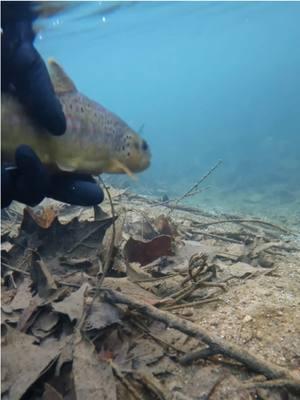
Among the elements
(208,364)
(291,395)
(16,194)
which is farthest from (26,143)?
(291,395)

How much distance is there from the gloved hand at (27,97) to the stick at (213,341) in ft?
2.92

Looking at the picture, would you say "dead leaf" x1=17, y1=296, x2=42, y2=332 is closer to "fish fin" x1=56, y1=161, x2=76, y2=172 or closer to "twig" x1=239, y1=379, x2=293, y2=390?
"fish fin" x1=56, y1=161, x2=76, y2=172

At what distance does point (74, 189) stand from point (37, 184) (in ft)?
1.14

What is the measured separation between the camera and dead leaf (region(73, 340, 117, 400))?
6.93 feet

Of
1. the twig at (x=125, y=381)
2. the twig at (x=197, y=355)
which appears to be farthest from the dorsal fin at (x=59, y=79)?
the twig at (x=197, y=355)

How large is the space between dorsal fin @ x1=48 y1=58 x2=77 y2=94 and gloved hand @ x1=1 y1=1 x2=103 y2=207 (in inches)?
2.7

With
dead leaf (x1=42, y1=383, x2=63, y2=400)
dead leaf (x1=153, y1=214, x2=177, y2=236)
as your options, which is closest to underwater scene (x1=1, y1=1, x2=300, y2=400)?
dead leaf (x1=42, y1=383, x2=63, y2=400)

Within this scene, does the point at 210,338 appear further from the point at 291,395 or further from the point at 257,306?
the point at 257,306


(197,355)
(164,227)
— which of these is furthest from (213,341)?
(164,227)

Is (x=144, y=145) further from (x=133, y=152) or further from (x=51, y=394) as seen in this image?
(x=51, y=394)

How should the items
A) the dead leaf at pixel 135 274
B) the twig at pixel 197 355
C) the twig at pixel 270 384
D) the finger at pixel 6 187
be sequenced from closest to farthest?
the twig at pixel 270 384 < the twig at pixel 197 355 < the finger at pixel 6 187 < the dead leaf at pixel 135 274

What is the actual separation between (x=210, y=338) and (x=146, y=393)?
49 centimetres

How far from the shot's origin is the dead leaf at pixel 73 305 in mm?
2547

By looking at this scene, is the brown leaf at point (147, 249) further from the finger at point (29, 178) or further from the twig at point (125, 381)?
the twig at point (125, 381)
